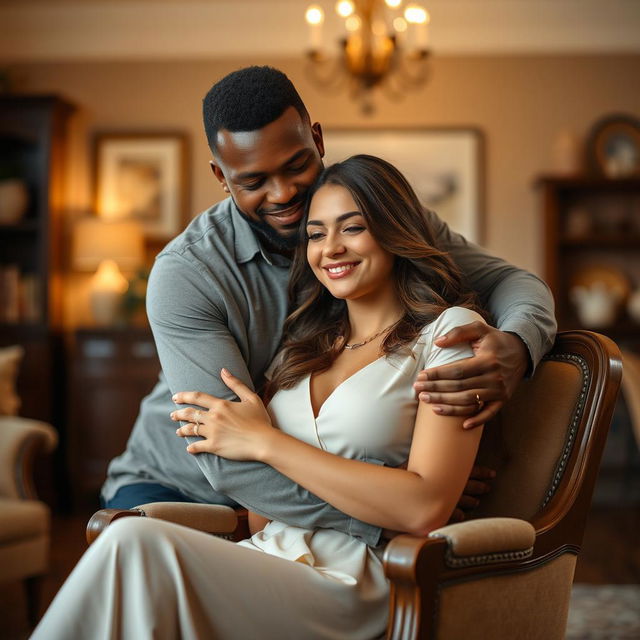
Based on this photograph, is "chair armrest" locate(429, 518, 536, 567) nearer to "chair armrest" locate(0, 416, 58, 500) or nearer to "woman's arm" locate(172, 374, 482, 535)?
"woman's arm" locate(172, 374, 482, 535)

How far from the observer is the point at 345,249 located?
5.81 ft

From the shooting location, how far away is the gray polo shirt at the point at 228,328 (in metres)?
1.62

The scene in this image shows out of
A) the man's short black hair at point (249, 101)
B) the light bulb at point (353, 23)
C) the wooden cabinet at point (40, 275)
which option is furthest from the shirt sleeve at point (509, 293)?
the wooden cabinet at point (40, 275)

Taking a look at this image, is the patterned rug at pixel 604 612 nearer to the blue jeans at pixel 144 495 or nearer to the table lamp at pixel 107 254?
the blue jeans at pixel 144 495

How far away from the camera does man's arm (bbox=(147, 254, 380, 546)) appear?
1.59 meters

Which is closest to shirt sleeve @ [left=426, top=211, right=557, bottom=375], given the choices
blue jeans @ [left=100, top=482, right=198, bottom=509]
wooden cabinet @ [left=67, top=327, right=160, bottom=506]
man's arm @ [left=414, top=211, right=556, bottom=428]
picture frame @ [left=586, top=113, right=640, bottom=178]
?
man's arm @ [left=414, top=211, right=556, bottom=428]

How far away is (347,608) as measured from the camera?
4.95 feet

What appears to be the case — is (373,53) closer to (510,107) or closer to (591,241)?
(510,107)

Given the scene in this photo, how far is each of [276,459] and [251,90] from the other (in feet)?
2.56

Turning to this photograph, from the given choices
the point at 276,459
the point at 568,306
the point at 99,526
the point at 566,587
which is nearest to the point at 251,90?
the point at 276,459

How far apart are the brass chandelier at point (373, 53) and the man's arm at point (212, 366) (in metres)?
2.37

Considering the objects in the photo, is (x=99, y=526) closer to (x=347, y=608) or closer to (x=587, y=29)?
(x=347, y=608)

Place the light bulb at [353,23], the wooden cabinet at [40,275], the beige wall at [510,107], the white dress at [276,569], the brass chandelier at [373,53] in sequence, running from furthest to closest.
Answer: the beige wall at [510,107] → the wooden cabinet at [40,275] → the light bulb at [353,23] → the brass chandelier at [373,53] → the white dress at [276,569]

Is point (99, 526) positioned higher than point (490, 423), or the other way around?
point (490, 423)
